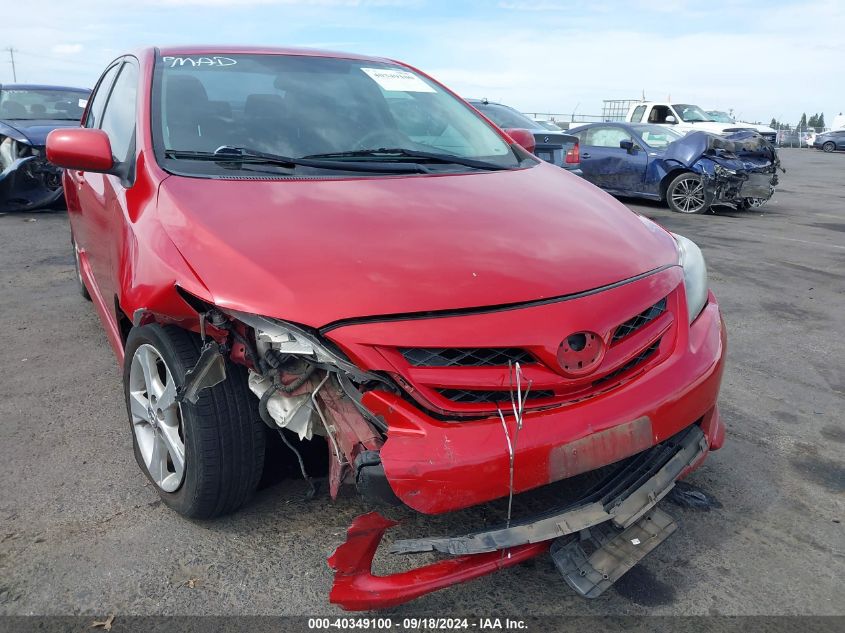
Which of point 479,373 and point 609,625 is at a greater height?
point 479,373

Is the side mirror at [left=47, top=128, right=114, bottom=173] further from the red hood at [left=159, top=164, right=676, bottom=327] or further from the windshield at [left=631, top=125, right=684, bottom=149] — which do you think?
the windshield at [left=631, top=125, right=684, bottom=149]

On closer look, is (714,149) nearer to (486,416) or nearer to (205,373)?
(486,416)

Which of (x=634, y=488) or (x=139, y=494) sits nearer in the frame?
(x=634, y=488)

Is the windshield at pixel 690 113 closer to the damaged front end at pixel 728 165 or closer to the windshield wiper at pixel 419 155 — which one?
the damaged front end at pixel 728 165

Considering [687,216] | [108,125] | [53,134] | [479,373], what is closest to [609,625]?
[479,373]

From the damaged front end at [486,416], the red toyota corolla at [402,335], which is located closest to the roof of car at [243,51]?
the red toyota corolla at [402,335]

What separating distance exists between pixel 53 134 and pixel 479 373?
81.1 inches

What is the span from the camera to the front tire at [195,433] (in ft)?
7.14

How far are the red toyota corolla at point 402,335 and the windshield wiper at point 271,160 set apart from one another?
0.04 feet

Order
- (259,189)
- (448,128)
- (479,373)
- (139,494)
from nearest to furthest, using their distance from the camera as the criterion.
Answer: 1. (479,373)
2. (259,189)
3. (139,494)
4. (448,128)

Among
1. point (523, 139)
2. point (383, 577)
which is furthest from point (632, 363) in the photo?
point (523, 139)

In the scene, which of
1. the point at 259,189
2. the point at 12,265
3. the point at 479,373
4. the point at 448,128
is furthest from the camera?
the point at 12,265

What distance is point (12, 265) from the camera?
20.7ft

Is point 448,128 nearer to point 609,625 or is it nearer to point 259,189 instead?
point 259,189
